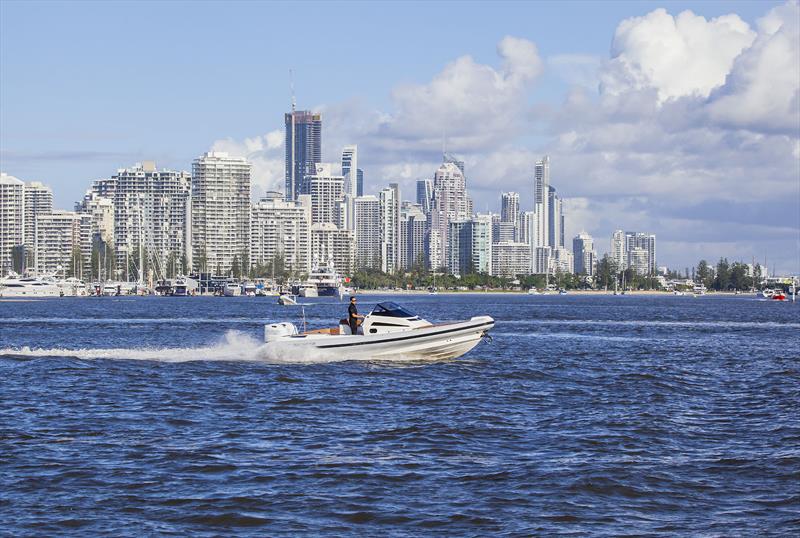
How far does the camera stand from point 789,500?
19.8 meters

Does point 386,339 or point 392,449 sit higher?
point 386,339

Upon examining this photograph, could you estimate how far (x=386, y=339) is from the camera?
42.5 m

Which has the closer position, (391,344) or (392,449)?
(392,449)

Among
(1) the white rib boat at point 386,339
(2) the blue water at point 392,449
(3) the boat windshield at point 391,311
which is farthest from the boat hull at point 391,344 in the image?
(3) the boat windshield at point 391,311

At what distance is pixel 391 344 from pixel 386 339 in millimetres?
371

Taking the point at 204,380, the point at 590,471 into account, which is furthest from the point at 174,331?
the point at 590,471

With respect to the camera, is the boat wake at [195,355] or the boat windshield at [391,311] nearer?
the boat windshield at [391,311]

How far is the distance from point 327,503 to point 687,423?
515 inches

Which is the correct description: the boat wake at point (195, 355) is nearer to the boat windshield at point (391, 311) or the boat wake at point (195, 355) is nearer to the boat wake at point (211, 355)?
the boat wake at point (211, 355)

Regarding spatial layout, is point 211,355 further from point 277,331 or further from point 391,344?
point 391,344

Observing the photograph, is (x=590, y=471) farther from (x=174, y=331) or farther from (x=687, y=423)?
(x=174, y=331)

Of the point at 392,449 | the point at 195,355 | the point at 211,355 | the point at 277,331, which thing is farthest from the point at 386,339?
the point at 392,449

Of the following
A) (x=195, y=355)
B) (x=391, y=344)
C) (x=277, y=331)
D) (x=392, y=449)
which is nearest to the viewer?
(x=392, y=449)

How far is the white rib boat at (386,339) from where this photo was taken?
42.7 metres
